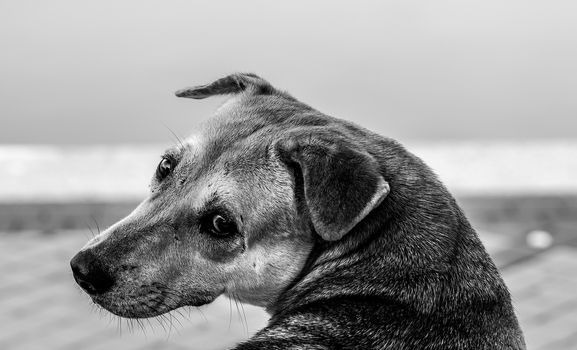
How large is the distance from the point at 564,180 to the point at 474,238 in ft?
19.3

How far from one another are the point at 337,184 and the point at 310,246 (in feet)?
1.02

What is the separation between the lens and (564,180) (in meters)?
9.57

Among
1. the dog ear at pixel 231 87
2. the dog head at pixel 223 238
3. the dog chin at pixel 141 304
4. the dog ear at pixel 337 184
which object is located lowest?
the dog chin at pixel 141 304

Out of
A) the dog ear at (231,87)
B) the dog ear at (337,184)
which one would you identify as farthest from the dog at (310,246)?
the dog ear at (231,87)

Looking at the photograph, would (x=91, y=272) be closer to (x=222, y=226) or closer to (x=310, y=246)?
(x=222, y=226)

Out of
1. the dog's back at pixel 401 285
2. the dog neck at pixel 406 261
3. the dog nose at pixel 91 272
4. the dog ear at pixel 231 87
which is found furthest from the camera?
the dog ear at pixel 231 87

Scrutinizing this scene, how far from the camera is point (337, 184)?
3.77 metres

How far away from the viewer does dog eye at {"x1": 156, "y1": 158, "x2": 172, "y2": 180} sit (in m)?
4.20

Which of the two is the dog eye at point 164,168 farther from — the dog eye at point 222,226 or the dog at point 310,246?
the dog eye at point 222,226

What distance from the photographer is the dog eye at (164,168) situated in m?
4.20

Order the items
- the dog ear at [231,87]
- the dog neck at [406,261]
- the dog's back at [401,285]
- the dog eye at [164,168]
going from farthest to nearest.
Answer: the dog ear at [231,87] → the dog eye at [164,168] → the dog neck at [406,261] → the dog's back at [401,285]

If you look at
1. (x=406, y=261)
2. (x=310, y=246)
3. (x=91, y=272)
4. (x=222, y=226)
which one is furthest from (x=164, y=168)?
(x=406, y=261)

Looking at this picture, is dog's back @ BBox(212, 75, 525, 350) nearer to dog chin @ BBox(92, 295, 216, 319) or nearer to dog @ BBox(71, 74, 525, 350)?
dog @ BBox(71, 74, 525, 350)

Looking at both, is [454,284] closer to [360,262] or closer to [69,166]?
[360,262]
